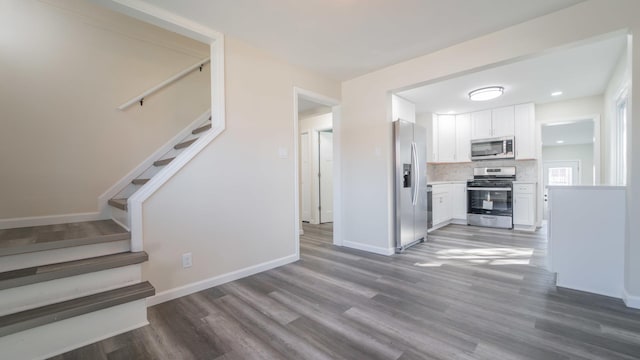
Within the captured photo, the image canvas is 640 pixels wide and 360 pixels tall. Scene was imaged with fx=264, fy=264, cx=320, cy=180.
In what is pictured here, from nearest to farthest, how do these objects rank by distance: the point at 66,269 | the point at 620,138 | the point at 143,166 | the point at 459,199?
the point at 66,269
the point at 143,166
the point at 620,138
the point at 459,199

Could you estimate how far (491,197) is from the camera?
5.48 metres

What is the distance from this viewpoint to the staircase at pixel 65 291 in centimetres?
159

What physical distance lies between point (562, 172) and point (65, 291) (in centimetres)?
1443

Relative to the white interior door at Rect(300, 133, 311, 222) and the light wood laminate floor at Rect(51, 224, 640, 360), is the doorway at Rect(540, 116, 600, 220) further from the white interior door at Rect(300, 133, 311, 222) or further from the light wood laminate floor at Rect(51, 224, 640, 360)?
the light wood laminate floor at Rect(51, 224, 640, 360)

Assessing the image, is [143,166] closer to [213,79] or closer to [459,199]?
[213,79]

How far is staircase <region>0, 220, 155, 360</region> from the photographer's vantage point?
1588mm

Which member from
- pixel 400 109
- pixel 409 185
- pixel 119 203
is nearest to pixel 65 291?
pixel 119 203

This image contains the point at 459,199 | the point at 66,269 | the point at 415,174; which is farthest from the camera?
the point at 459,199

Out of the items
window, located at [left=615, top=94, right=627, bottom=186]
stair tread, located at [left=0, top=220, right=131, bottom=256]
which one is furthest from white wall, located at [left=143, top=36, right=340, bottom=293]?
window, located at [left=615, top=94, right=627, bottom=186]

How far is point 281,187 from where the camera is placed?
329 centimetres

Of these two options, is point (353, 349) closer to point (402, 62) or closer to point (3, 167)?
point (402, 62)

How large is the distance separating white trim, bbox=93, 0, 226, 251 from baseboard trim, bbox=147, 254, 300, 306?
484 millimetres

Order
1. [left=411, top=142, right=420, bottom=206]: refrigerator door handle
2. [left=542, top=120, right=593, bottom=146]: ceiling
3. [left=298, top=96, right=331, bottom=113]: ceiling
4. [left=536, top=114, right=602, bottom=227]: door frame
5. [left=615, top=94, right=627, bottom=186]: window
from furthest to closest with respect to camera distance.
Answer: [left=542, top=120, right=593, bottom=146]: ceiling → [left=298, top=96, right=331, bottom=113]: ceiling → [left=536, top=114, right=602, bottom=227]: door frame → [left=411, top=142, right=420, bottom=206]: refrigerator door handle → [left=615, top=94, right=627, bottom=186]: window

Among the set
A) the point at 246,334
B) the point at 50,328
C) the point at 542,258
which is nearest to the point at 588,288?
the point at 542,258
